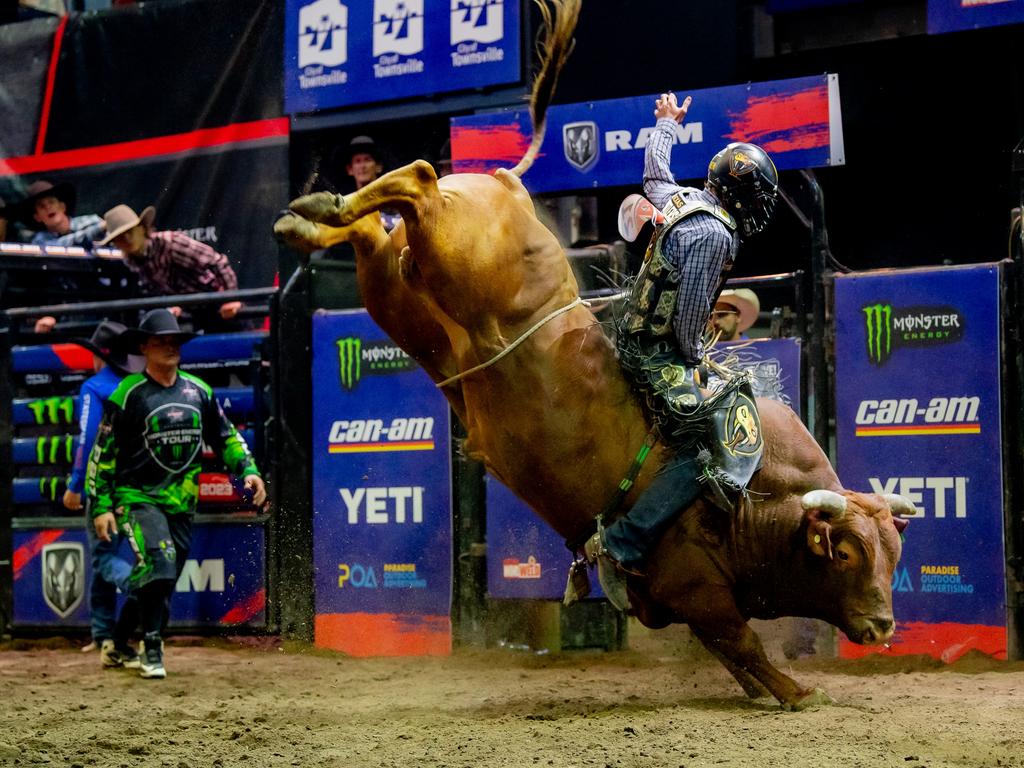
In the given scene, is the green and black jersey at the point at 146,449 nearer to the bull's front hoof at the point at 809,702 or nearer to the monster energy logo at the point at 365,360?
the monster energy logo at the point at 365,360

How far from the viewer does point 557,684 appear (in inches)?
259

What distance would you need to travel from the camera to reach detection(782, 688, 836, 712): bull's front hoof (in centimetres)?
541

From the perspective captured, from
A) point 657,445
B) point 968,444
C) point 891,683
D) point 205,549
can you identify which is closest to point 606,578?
point 657,445

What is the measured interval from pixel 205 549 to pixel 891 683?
14.1 feet

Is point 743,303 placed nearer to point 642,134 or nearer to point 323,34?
point 642,134

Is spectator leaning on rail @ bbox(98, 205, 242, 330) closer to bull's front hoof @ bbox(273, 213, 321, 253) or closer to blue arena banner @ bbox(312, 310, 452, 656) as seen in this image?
blue arena banner @ bbox(312, 310, 452, 656)

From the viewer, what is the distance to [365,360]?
8.16 m

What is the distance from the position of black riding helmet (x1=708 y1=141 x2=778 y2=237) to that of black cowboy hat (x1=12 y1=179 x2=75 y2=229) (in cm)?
664

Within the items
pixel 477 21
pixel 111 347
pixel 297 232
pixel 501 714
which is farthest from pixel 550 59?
pixel 111 347

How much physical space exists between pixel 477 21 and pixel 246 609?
4.04m

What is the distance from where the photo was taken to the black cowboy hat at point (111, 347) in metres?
8.09

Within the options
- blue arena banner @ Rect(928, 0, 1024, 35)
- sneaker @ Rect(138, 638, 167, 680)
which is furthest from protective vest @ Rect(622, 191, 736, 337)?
sneaker @ Rect(138, 638, 167, 680)

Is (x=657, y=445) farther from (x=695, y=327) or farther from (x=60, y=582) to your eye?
(x=60, y=582)

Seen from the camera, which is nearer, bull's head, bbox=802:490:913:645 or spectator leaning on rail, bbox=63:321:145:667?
bull's head, bbox=802:490:913:645
